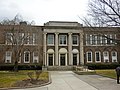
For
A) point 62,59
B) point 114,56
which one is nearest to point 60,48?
point 62,59

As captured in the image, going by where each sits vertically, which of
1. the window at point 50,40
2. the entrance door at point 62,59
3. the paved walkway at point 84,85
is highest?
the window at point 50,40

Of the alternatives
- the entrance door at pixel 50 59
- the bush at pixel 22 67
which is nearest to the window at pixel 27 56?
the bush at pixel 22 67

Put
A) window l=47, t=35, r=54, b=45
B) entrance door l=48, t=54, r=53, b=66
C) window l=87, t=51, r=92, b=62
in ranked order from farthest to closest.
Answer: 1. window l=87, t=51, r=92, b=62
2. window l=47, t=35, r=54, b=45
3. entrance door l=48, t=54, r=53, b=66

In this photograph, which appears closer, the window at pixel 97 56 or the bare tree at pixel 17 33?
the bare tree at pixel 17 33

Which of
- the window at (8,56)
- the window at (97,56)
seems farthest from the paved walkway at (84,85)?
the window at (97,56)

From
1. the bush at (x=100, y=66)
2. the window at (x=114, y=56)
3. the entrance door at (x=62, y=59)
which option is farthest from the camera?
the window at (x=114, y=56)

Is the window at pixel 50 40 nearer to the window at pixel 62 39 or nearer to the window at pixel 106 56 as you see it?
the window at pixel 62 39

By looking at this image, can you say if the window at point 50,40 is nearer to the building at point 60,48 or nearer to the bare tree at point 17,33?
the building at point 60,48

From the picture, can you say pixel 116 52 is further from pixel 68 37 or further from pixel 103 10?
pixel 103 10

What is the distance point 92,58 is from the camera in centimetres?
5056

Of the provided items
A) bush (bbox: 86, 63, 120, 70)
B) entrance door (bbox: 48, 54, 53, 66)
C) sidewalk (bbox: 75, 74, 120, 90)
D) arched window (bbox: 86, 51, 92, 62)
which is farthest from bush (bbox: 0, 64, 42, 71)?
sidewalk (bbox: 75, 74, 120, 90)

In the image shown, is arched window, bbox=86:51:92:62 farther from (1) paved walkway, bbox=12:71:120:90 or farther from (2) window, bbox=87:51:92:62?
(1) paved walkway, bbox=12:71:120:90

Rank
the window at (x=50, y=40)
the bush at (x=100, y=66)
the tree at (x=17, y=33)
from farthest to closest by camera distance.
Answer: the window at (x=50, y=40) → the bush at (x=100, y=66) → the tree at (x=17, y=33)

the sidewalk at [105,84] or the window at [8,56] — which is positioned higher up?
the window at [8,56]
